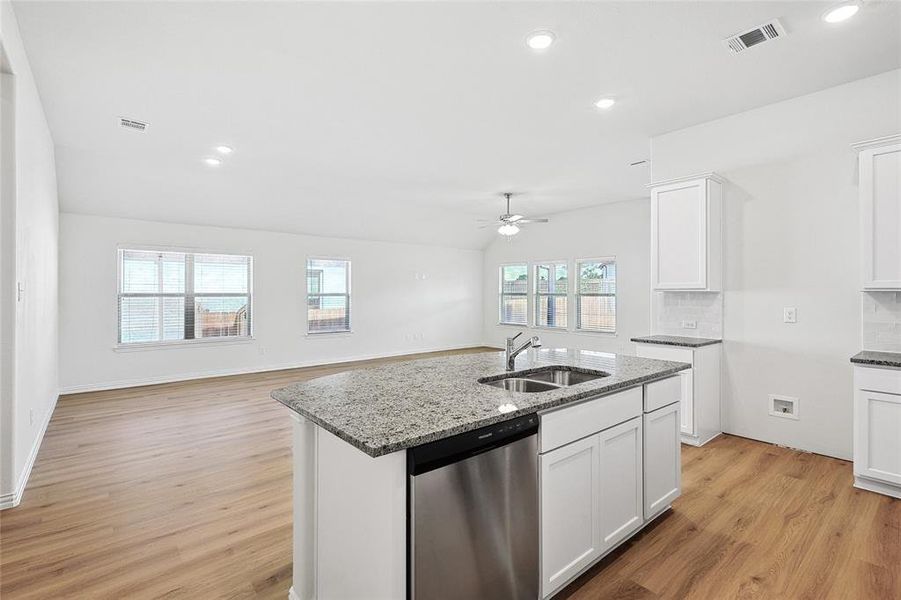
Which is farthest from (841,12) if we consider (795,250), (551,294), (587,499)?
(551,294)

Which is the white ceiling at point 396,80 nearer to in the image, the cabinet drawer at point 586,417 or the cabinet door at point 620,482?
the cabinet drawer at point 586,417

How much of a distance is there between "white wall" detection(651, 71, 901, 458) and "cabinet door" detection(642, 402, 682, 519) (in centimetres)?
177

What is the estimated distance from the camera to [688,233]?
386 centimetres

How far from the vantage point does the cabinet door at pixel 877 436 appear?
2.67 m

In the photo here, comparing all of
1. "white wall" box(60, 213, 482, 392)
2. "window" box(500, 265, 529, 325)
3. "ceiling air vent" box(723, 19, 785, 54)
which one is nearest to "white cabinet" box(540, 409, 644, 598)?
"ceiling air vent" box(723, 19, 785, 54)

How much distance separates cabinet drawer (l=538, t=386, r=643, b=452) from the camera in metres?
1.76

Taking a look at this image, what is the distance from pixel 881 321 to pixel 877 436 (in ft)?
2.92

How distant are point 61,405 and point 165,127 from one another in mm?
3553

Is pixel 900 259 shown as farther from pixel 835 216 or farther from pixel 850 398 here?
pixel 850 398

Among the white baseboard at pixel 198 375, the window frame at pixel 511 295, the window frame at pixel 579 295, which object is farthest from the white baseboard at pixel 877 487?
the white baseboard at pixel 198 375

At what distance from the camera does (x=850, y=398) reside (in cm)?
332

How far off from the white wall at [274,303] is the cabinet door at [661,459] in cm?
643

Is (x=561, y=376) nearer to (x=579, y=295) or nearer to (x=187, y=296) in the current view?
(x=579, y=295)

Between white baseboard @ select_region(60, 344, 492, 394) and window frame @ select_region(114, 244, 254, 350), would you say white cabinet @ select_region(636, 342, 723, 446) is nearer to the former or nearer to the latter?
white baseboard @ select_region(60, 344, 492, 394)
